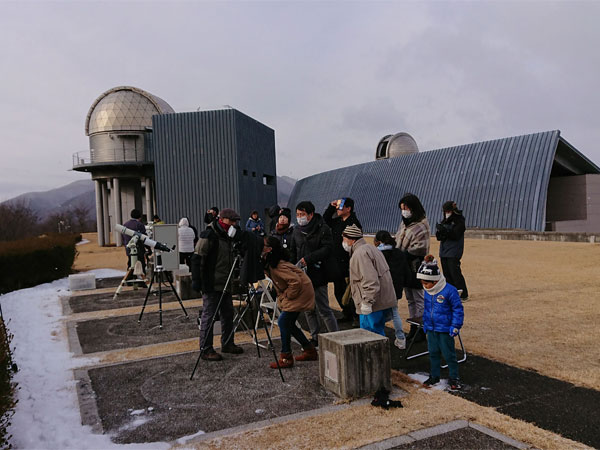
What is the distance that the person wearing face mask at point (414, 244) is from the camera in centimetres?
660

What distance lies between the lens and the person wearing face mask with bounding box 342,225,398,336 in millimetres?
5227

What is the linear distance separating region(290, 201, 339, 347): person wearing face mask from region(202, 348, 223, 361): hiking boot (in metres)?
1.36

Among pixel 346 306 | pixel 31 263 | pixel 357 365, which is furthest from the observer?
pixel 31 263

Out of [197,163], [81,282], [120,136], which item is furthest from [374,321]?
[120,136]

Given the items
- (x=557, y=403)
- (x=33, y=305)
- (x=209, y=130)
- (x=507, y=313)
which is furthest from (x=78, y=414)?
(x=209, y=130)

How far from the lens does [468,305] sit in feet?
29.7

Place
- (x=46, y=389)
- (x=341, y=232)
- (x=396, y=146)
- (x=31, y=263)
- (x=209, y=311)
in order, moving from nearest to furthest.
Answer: (x=46, y=389), (x=209, y=311), (x=341, y=232), (x=31, y=263), (x=396, y=146)

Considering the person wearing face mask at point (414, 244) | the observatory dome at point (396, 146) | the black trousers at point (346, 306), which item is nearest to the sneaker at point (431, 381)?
the person wearing face mask at point (414, 244)

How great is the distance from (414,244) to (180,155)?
27361 mm

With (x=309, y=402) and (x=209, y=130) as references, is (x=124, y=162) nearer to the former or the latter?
(x=209, y=130)

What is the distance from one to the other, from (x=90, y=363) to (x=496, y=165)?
1180 inches

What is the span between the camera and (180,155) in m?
31.6

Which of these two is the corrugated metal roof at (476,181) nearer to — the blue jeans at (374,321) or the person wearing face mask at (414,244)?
the person wearing face mask at (414,244)

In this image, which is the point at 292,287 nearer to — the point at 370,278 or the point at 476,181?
the point at 370,278
